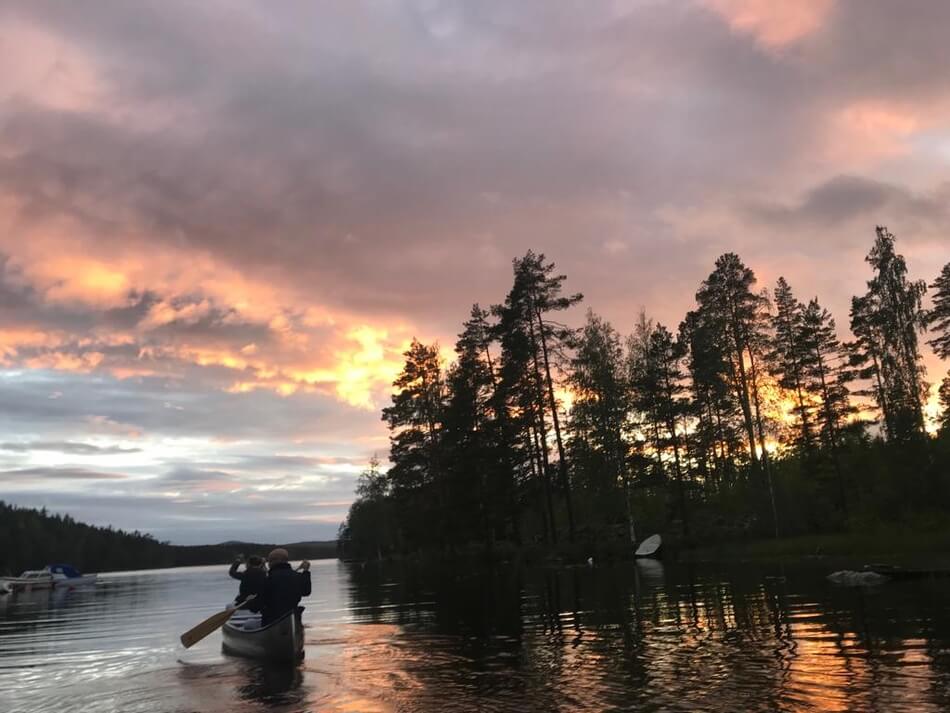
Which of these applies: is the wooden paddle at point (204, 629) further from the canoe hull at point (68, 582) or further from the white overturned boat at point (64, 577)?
the canoe hull at point (68, 582)

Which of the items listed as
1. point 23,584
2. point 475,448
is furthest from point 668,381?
point 23,584

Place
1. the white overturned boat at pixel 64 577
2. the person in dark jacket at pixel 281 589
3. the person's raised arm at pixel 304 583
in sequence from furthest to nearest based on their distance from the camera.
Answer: the white overturned boat at pixel 64 577
the person's raised arm at pixel 304 583
the person in dark jacket at pixel 281 589

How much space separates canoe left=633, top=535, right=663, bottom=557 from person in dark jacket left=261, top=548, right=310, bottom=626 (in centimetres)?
3331

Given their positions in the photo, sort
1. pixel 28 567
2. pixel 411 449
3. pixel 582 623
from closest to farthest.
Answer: pixel 582 623 → pixel 411 449 → pixel 28 567

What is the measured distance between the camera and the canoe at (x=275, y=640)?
16.7 meters

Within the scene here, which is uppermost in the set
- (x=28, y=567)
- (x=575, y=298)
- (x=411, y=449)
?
(x=575, y=298)

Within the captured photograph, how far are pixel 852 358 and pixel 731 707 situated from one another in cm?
4776

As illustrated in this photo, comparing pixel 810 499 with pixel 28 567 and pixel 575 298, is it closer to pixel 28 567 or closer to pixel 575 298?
pixel 575 298

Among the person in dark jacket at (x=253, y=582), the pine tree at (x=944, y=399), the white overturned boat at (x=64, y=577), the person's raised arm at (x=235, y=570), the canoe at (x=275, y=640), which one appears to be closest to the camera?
the canoe at (x=275, y=640)

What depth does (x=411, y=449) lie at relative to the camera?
69.9 meters

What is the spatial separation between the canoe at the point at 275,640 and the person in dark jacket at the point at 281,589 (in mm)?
346

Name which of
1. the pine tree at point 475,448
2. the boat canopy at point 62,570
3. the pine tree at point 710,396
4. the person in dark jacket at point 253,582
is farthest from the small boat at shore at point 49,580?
the person in dark jacket at point 253,582

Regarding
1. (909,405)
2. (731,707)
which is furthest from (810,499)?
(731,707)

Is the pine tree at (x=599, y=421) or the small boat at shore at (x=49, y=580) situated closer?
the pine tree at (x=599, y=421)
